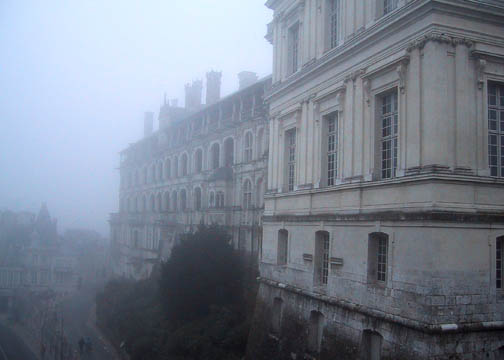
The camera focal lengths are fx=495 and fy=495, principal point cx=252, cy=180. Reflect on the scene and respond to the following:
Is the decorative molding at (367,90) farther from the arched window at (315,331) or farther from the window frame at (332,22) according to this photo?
the arched window at (315,331)

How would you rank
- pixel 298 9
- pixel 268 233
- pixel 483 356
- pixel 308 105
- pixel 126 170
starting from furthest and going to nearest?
1. pixel 126 170
2. pixel 268 233
3. pixel 298 9
4. pixel 308 105
5. pixel 483 356

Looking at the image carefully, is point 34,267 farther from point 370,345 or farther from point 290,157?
point 370,345

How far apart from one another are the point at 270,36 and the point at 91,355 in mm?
24582

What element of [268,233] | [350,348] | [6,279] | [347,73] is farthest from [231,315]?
[6,279]

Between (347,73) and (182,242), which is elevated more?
(347,73)

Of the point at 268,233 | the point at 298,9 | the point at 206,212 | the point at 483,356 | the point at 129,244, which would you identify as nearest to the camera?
the point at 483,356

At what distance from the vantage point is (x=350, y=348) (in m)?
14.6

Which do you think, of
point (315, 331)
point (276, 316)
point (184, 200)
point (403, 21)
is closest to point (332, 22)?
point (403, 21)

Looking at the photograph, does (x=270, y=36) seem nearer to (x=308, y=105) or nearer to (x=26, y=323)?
(x=308, y=105)

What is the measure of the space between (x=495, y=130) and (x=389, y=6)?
188 inches

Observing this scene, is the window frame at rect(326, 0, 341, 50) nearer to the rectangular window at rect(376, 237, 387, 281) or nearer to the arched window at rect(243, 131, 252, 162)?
the rectangular window at rect(376, 237, 387, 281)

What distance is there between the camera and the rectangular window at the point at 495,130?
1323 cm

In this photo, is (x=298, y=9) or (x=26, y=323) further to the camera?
(x=26, y=323)

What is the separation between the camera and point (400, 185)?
13.2 meters
